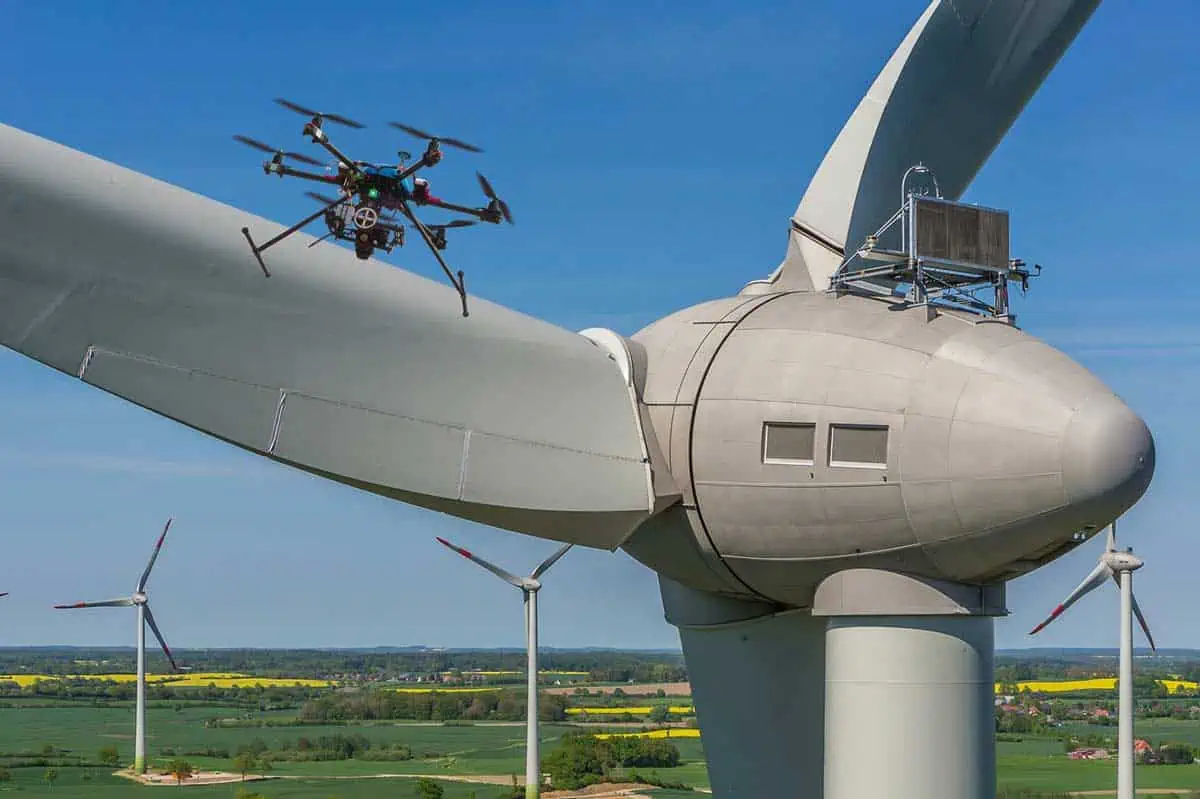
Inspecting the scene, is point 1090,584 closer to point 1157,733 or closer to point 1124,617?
point 1124,617

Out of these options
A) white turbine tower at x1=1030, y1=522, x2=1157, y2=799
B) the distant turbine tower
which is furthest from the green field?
white turbine tower at x1=1030, y1=522, x2=1157, y2=799

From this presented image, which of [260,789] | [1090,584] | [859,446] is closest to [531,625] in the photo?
[1090,584]

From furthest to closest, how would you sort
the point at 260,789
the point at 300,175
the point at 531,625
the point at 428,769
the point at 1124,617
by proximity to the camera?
the point at 428,769 → the point at 260,789 → the point at 531,625 → the point at 1124,617 → the point at 300,175

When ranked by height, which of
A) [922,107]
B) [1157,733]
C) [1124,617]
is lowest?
[1157,733]

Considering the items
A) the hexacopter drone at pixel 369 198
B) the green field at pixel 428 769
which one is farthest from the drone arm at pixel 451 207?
the green field at pixel 428 769

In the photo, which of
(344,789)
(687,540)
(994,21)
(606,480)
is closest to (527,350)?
(606,480)

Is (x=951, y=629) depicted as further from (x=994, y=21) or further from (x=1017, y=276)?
(x=994, y=21)
